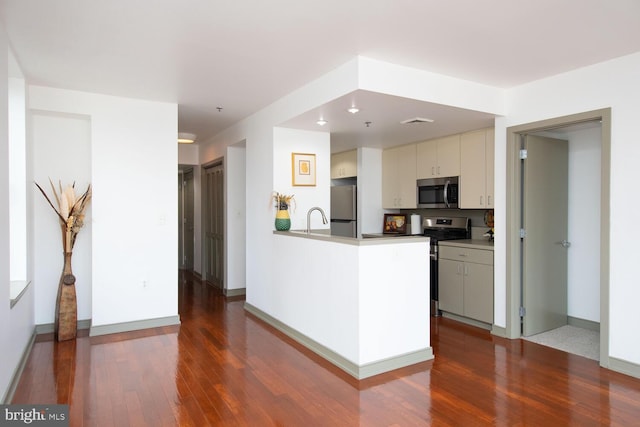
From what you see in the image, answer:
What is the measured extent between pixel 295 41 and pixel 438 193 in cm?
299

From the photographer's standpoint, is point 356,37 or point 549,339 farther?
point 549,339

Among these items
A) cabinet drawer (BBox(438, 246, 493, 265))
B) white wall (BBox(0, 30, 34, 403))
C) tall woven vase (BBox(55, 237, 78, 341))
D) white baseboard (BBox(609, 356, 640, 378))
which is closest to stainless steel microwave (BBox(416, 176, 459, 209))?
cabinet drawer (BBox(438, 246, 493, 265))

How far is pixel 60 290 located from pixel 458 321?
4051mm

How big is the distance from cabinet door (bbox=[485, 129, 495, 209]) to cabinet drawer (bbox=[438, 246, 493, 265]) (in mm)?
566

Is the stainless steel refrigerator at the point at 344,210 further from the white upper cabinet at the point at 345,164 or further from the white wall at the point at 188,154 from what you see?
the white wall at the point at 188,154

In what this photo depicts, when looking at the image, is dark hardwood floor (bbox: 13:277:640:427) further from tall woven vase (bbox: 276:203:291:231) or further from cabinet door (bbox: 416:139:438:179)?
cabinet door (bbox: 416:139:438:179)

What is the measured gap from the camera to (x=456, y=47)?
9.60 ft

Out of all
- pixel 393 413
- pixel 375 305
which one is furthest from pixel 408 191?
pixel 393 413

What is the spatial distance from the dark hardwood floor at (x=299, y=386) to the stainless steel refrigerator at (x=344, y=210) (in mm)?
2539

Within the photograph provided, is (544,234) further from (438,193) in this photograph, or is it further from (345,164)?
(345,164)

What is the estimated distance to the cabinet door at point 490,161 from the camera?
4.47 meters

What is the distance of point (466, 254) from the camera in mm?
4406

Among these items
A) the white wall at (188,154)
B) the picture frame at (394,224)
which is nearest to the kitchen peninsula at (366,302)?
the picture frame at (394,224)

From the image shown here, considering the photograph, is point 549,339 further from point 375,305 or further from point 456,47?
point 456,47
